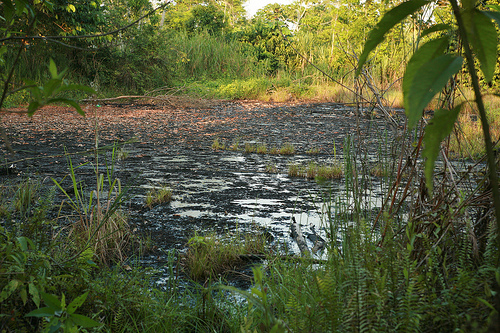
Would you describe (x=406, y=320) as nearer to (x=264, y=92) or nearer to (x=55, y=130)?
(x=55, y=130)

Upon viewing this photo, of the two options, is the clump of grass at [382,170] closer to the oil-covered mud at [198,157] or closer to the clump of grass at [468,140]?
the oil-covered mud at [198,157]

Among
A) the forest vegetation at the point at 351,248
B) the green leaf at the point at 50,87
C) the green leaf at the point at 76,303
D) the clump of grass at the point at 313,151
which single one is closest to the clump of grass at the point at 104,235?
the forest vegetation at the point at 351,248

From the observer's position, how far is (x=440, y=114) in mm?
598

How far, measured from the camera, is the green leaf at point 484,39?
56cm

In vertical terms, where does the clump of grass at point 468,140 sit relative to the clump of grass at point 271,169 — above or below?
above

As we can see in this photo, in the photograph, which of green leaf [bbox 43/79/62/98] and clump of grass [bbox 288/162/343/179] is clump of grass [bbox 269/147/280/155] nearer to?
clump of grass [bbox 288/162/343/179]

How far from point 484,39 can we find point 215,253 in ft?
7.77

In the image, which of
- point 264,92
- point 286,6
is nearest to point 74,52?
point 264,92

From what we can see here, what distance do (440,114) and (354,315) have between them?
613mm

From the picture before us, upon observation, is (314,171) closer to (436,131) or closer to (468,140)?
(468,140)

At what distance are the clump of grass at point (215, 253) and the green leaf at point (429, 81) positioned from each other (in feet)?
7.04

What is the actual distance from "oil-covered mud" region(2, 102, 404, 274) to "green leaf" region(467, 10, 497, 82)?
2.66 feet

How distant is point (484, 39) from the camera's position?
1.96ft

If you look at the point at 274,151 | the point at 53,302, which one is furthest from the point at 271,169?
the point at 53,302
